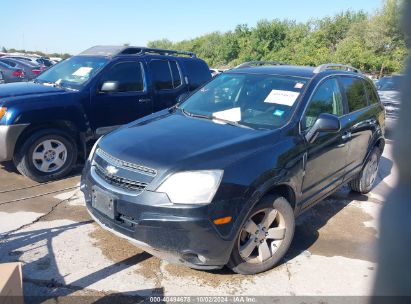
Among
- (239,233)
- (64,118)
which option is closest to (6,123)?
(64,118)

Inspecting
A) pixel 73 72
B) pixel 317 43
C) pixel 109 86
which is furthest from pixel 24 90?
pixel 317 43

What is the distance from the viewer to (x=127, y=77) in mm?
5910

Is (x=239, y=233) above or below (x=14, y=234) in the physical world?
above

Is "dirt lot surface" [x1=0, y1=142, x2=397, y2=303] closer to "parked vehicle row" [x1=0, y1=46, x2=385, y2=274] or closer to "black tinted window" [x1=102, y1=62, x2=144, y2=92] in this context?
"parked vehicle row" [x1=0, y1=46, x2=385, y2=274]

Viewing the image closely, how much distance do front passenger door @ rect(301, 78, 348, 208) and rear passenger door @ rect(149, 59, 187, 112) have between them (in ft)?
9.72

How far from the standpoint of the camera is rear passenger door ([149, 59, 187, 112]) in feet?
20.3

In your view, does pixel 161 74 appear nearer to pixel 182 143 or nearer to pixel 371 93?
pixel 371 93

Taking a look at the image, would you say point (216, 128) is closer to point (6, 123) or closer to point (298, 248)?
point (298, 248)

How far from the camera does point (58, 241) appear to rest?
3.54m

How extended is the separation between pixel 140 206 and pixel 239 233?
77cm

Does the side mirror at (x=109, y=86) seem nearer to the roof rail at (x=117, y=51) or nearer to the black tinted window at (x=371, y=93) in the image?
the roof rail at (x=117, y=51)

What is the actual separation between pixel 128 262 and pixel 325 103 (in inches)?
99.6

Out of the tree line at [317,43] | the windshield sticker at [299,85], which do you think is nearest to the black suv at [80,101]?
the windshield sticker at [299,85]

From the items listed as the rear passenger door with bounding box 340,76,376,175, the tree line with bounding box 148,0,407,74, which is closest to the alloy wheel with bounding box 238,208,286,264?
the rear passenger door with bounding box 340,76,376,175
